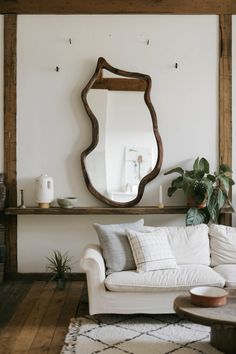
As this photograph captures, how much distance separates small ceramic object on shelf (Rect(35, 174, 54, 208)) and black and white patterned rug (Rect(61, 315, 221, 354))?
5.09 ft

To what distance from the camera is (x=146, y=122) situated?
16.6ft

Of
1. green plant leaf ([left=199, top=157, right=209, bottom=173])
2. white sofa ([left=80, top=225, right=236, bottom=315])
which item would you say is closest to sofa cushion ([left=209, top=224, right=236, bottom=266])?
white sofa ([left=80, top=225, right=236, bottom=315])

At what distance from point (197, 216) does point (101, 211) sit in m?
1.04

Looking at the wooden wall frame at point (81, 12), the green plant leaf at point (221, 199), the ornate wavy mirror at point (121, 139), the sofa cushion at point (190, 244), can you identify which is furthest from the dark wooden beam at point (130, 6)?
the sofa cushion at point (190, 244)

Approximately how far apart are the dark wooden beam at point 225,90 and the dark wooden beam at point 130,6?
0.15 metres

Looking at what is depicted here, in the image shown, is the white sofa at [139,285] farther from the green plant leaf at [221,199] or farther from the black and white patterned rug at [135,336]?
the green plant leaf at [221,199]

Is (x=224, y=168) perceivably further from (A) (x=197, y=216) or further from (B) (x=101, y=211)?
(B) (x=101, y=211)

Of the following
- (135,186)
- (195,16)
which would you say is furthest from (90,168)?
(195,16)

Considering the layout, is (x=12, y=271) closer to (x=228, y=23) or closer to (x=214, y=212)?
(x=214, y=212)

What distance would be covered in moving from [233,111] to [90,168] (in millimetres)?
1782

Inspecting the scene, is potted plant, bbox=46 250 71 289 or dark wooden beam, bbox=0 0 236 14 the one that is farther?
dark wooden beam, bbox=0 0 236 14

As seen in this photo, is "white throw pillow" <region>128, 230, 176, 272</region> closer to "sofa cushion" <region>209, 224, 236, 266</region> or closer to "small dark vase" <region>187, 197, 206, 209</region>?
"sofa cushion" <region>209, 224, 236, 266</region>

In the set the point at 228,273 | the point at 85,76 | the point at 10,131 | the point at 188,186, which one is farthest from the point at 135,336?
the point at 85,76

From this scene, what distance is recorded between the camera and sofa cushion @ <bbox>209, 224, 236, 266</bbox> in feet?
13.5
